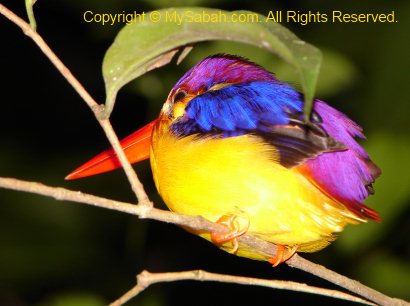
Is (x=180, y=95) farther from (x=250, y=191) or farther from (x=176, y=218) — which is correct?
(x=176, y=218)

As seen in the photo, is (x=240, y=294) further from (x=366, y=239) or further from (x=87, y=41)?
(x=87, y=41)

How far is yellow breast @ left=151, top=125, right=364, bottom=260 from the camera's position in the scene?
194 centimetres

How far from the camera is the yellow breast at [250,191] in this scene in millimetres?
1936

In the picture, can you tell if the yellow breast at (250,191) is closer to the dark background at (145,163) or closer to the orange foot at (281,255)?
the orange foot at (281,255)

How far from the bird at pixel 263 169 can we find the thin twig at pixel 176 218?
30 mm

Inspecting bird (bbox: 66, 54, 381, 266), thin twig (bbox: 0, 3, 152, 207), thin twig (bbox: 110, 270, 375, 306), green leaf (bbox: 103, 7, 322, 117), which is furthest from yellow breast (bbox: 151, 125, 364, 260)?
green leaf (bbox: 103, 7, 322, 117)

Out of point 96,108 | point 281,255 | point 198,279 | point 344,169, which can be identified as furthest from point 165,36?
point 281,255

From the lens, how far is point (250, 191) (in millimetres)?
1934

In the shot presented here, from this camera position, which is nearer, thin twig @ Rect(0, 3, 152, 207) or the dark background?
thin twig @ Rect(0, 3, 152, 207)

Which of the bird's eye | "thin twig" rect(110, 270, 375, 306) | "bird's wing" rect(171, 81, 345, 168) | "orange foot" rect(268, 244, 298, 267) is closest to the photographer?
"thin twig" rect(110, 270, 375, 306)

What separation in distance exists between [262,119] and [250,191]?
0.64 feet

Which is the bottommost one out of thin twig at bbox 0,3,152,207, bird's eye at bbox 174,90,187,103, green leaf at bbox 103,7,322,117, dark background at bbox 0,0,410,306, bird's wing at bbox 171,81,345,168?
dark background at bbox 0,0,410,306

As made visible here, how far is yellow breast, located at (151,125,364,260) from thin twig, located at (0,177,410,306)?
0.04 metres

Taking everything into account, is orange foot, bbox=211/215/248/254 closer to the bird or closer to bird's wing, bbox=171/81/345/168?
the bird
